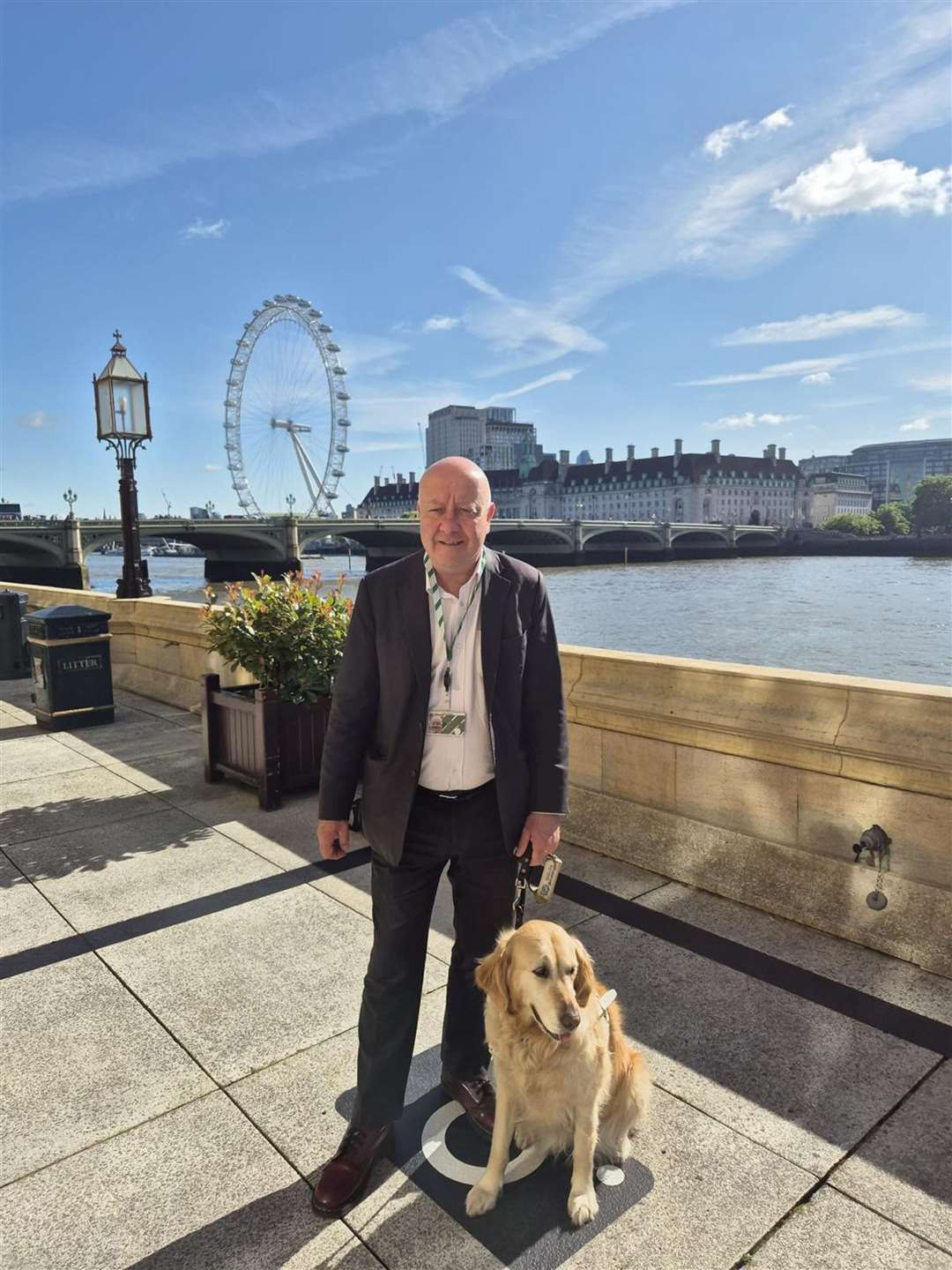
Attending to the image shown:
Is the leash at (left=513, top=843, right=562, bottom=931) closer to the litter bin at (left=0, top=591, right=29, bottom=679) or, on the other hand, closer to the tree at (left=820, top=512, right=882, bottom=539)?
the litter bin at (left=0, top=591, right=29, bottom=679)

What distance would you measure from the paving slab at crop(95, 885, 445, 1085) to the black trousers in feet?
2.31

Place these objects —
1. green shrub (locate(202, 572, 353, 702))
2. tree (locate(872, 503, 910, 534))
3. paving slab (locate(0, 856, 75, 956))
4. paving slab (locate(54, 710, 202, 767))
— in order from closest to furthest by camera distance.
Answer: paving slab (locate(0, 856, 75, 956)), green shrub (locate(202, 572, 353, 702)), paving slab (locate(54, 710, 202, 767)), tree (locate(872, 503, 910, 534))

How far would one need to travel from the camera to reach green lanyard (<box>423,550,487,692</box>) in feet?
8.56

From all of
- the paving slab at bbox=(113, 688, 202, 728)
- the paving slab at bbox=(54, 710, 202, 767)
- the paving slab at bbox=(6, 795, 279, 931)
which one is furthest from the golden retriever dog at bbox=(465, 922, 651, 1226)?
the paving slab at bbox=(113, 688, 202, 728)

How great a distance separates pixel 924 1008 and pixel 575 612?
33.9 m

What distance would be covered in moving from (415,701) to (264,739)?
374cm

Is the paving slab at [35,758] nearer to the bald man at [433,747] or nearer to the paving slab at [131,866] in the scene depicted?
the paving slab at [131,866]

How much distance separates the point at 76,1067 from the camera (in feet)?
10.4

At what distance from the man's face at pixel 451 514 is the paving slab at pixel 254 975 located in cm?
199

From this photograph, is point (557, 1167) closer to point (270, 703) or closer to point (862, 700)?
point (862, 700)

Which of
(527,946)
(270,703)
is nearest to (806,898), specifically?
(527,946)

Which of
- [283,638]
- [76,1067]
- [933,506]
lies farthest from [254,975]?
[933,506]

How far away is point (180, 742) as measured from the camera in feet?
27.2

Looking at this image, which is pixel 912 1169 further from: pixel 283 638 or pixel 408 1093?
pixel 283 638
